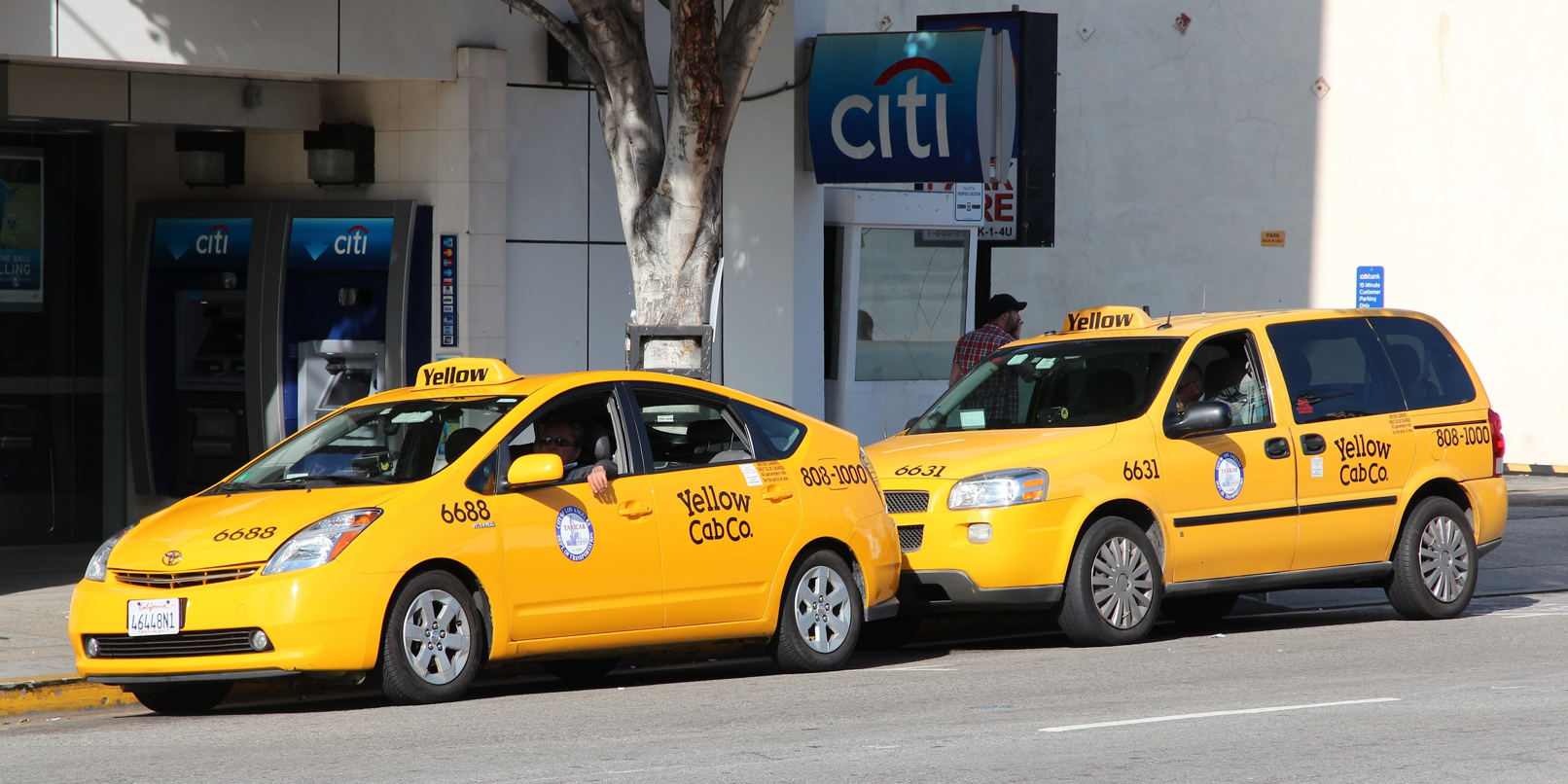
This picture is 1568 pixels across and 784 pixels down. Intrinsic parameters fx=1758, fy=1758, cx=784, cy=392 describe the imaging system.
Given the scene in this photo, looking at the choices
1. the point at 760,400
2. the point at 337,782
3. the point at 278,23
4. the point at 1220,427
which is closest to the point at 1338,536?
the point at 1220,427

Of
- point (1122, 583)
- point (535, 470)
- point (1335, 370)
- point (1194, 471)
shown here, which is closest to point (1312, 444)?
point (1335, 370)

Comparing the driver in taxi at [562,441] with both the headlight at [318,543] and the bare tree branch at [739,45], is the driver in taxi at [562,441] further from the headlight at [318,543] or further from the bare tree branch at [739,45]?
the bare tree branch at [739,45]

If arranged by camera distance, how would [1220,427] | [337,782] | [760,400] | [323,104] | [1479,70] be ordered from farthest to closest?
[1479,70], [323,104], [1220,427], [760,400], [337,782]

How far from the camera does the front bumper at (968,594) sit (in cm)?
953

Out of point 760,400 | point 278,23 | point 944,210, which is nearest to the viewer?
point 760,400

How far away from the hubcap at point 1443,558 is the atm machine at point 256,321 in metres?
7.19

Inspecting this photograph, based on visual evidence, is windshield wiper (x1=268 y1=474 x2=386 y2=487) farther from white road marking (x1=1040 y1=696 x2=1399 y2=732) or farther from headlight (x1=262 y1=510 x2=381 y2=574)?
white road marking (x1=1040 y1=696 x2=1399 y2=732)

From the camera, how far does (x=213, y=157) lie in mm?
13992

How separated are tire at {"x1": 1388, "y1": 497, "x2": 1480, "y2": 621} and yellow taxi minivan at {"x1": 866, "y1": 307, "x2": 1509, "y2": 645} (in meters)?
0.01

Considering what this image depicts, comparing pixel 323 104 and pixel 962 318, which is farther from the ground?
pixel 323 104

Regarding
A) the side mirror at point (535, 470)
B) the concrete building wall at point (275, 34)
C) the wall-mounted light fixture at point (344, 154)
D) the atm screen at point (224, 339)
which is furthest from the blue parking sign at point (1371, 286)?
the side mirror at point (535, 470)

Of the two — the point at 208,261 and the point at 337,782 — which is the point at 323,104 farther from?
the point at 337,782

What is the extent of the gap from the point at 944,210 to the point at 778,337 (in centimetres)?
310

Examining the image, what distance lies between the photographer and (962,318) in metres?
17.2
